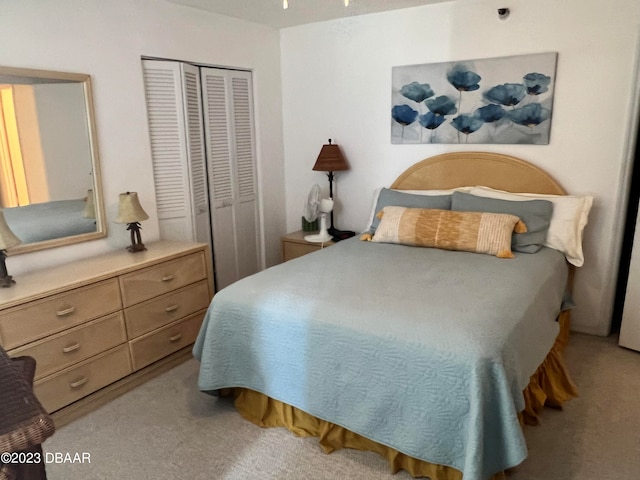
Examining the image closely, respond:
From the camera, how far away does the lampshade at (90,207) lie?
2.77 metres

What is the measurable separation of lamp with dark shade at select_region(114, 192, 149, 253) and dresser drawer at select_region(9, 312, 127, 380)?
516 millimetres

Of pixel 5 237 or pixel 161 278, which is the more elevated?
pixel 5 237

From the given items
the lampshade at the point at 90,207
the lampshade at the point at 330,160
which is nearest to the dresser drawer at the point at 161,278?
the lampshade at the point at 90,207

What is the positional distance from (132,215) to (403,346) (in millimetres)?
1858

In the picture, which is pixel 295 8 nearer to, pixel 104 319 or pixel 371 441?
pixel 104 319

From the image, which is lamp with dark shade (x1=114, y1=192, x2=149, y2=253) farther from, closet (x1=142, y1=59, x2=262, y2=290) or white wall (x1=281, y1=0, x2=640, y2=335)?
white wall (x1=281, y1=0, x2=640, y2=335)

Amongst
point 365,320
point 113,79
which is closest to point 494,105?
point 365,320

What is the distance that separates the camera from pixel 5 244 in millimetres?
2197

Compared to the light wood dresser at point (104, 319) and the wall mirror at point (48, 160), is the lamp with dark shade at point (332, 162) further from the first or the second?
the wall mirror at point (48, 160)

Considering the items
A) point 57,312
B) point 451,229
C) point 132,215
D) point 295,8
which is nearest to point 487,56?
point 451,229

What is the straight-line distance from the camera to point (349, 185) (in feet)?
13.1

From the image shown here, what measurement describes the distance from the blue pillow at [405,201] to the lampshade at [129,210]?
1.59 metres

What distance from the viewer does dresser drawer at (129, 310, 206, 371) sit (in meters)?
2.66

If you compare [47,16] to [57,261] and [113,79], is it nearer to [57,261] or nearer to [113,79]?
[113,79]
